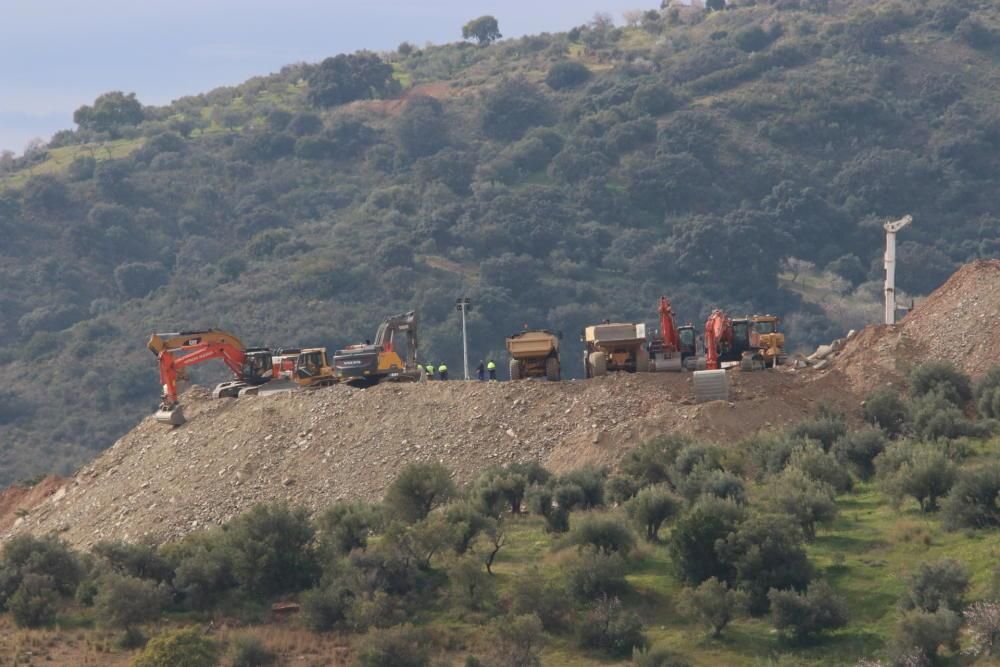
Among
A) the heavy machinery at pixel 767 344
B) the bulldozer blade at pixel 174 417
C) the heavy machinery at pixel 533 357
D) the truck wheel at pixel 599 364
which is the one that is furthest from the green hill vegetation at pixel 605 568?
the heavy machinery at pixel 767 344

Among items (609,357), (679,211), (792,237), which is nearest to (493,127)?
(679,211)

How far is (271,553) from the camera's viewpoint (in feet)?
131

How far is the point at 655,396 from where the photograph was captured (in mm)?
49094

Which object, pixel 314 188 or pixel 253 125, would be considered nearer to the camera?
pixel 314 188

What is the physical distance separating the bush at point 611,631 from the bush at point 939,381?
1529cm

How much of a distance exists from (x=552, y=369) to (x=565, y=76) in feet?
401

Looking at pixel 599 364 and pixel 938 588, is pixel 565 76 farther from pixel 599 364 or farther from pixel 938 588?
pixel 938 588

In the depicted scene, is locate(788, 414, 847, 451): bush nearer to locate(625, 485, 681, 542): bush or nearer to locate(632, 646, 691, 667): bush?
locate(625, 485, 681, 542): bush

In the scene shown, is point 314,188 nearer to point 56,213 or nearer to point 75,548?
point 56,213

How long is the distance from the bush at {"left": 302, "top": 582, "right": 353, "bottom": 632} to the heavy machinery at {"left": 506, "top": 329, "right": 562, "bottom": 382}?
1649 cm

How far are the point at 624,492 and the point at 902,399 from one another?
28.3ft

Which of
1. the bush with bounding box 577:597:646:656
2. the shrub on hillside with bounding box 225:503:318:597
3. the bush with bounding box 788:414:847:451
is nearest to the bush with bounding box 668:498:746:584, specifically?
the bush with bounding box 577:597:646:656

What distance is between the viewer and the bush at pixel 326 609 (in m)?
38.1

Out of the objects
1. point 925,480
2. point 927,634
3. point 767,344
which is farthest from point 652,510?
point 767,344
